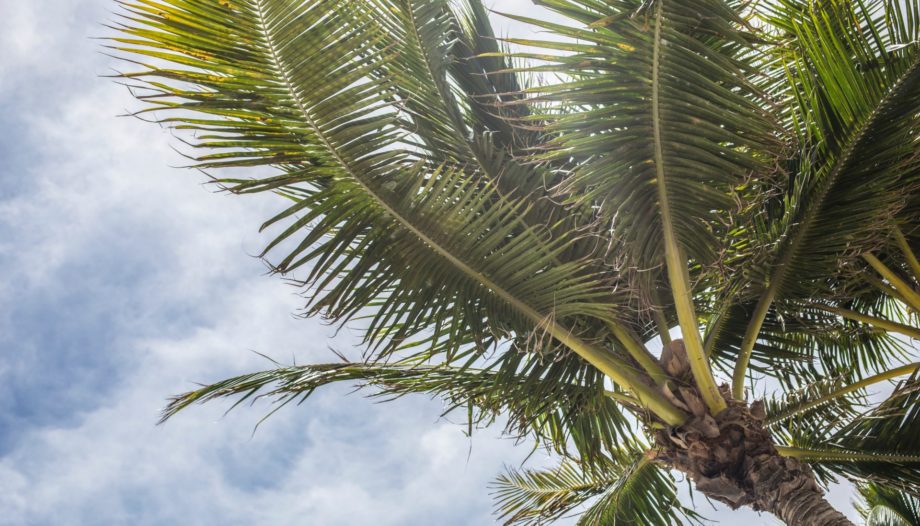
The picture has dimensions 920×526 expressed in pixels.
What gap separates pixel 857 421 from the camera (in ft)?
15.0

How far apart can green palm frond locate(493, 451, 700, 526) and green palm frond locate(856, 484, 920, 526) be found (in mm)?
2069

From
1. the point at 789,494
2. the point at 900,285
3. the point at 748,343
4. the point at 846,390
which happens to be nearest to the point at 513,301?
the point at 748,343

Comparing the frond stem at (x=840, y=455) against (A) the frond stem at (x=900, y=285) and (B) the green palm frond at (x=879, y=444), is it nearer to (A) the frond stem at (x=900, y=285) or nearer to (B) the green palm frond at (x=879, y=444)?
(B) the green palm frond at (x=879, y=444)

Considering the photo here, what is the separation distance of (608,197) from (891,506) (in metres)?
5.31

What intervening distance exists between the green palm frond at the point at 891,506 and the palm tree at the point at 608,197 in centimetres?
200

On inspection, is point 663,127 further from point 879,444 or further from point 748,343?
point 879,444

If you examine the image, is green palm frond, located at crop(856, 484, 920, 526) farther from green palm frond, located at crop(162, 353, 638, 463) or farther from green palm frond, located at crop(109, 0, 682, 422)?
green palm frond, located at crop(109, 0, 682, 422)

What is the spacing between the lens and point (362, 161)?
2.95m

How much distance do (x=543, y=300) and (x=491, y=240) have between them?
0.41 meters

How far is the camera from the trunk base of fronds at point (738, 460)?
10.7ft

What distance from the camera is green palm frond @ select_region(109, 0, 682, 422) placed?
8.85 ft

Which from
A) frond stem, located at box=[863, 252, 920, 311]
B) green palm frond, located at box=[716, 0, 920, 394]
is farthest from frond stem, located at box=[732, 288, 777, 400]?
frond stem, located at box=[863, 252, 920, 311]

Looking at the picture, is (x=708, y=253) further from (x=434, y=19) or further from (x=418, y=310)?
(x=434, y=19)

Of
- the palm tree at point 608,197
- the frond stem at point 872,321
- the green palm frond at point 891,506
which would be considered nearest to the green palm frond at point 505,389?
the palm tree at point 608,197
